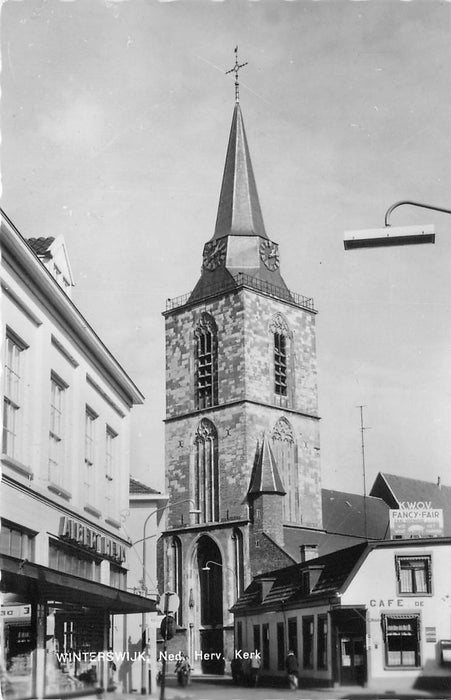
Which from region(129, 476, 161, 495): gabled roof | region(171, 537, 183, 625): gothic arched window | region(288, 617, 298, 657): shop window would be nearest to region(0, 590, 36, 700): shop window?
region(288, 617, 298, 657): shop window

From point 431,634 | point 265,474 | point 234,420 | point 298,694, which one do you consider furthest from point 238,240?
point 298,694

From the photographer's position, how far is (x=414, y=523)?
38.9 m

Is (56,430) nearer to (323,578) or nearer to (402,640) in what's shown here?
(402,640)

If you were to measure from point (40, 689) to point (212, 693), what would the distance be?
41.6 feet

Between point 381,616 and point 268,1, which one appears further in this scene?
point 381,616

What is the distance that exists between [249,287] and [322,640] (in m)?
40.3

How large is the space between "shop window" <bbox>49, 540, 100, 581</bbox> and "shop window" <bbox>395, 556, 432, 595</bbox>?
917 cm

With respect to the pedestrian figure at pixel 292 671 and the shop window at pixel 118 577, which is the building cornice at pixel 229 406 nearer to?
the shop window at pixel 118 577

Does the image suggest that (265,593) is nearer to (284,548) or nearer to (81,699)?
(284,548)

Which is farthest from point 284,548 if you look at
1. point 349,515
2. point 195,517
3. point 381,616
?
point 381,616

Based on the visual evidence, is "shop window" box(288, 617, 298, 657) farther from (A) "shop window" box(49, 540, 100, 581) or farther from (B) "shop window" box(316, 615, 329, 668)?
(A) "shop window" box(49, 540, 100, 581)

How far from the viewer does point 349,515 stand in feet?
255

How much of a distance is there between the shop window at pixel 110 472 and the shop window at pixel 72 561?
235 centimetres

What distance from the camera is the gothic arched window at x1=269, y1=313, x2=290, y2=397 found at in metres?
69.6
